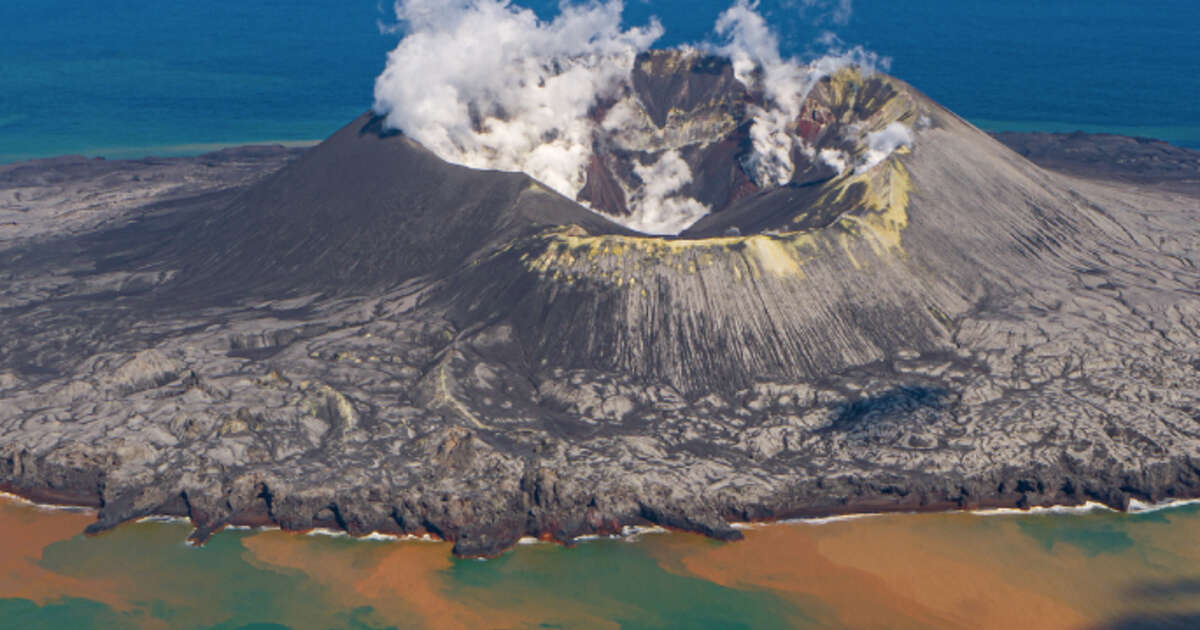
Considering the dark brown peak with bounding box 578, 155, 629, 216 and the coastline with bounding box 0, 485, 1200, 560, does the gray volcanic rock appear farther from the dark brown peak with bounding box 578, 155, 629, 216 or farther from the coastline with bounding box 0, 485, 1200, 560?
the dark brown peak with bounding box 578, 155, 629, 216

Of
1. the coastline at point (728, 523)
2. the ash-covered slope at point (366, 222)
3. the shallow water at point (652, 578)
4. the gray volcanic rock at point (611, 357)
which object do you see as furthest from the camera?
the ash-covered slope at point (366, 222)

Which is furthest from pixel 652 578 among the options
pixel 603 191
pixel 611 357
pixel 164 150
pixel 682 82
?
pixel 164 150

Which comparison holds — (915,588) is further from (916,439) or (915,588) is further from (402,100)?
(402,100)

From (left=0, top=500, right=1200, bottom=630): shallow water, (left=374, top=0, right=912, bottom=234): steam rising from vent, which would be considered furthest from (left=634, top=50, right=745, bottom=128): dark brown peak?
(left=0, top=500, right=1200, bottom=630): shallow water

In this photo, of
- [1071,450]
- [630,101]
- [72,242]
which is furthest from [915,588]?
[72,242]

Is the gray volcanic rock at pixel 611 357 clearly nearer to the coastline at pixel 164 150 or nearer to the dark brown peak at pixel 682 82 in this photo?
the dark brown peak at pixel 682 82

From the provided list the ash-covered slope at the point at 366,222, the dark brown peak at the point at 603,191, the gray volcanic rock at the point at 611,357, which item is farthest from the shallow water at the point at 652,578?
the dark brown peak at the point at 603,191
